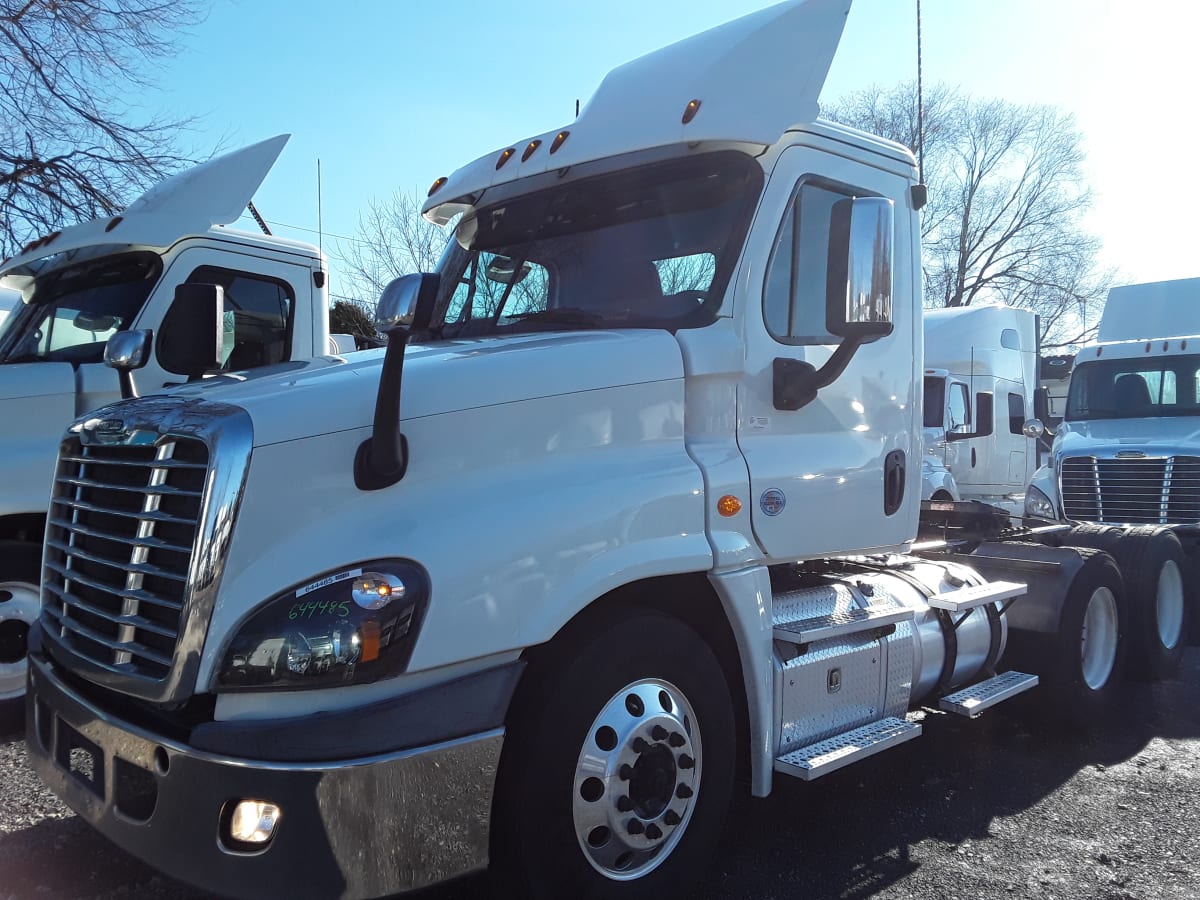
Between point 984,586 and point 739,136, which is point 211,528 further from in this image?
point 984,586

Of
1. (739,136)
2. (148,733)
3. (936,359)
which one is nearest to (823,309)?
(739,136)

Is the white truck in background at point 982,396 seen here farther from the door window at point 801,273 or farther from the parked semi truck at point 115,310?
the door window at point 801,273

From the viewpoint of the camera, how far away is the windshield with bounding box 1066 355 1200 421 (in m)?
9.52

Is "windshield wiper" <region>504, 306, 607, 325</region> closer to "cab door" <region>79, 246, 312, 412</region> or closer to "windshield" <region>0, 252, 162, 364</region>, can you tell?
"cab door" <region>79, 246, 312, 412</region>

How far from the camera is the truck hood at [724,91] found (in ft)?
11.5

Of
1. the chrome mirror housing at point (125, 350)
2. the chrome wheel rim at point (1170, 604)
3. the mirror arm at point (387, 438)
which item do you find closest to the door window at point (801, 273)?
the mirror arm at point (387, 438)


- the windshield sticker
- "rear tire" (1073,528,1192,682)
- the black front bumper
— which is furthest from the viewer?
"rear tire" (1073,528,1192,682)

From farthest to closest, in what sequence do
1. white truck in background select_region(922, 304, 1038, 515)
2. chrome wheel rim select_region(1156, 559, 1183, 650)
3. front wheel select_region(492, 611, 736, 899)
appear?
white truck in background select_region(922, 304, 1038, 515) < chrome wheel rim select_region(1156, 559, 1183, 650) < front wheel select_region(492, 611, 736, 899)

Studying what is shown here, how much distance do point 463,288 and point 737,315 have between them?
52.7 inches

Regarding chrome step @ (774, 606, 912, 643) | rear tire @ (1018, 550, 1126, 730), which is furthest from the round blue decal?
rear tire @ (1018, 550, 1126, 730)

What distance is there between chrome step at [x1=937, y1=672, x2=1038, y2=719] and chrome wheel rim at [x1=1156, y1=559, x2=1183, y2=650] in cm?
208

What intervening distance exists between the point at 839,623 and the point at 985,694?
1.52 metres

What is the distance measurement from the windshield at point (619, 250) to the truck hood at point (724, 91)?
5.5 inches

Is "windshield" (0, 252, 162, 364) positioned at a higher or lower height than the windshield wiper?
higher
